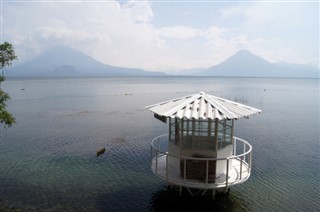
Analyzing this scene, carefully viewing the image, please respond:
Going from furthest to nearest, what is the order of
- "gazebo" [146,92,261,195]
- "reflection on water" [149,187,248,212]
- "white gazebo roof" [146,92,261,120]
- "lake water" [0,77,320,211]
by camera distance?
"lake water" [0,77,320,211] → "reflection on water" [149,187,248,212] → "gazebo" [146,92,261,195] → "white gazebo roof" [146,92,261,120]

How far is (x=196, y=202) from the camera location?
18.8m

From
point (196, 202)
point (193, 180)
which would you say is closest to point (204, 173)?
point (193, 180)

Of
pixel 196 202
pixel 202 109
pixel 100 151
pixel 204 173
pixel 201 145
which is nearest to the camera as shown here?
pixel 202 109

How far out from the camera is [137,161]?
28.2 meters

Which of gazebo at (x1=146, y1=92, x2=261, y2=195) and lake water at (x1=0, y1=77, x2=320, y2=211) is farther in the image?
lake water at (x1=0, y1=77, x2=320, y2=211)

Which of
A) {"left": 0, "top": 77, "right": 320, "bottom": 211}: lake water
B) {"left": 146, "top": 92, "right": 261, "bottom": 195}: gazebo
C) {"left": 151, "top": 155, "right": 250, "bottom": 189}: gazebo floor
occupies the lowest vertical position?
{"left": 0, "top": 77, "right": 320, "bottom": 211}: lake water

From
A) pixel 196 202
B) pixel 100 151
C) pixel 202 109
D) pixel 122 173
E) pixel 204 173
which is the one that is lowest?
pixel 122 173

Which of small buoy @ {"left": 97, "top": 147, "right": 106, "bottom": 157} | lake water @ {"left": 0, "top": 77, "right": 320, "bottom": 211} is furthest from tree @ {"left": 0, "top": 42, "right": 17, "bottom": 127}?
small buoy @ {"left": 97, "top": 147, "right": 106, "bottom": 157}

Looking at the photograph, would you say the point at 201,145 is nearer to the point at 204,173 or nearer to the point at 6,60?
the point at 204,173

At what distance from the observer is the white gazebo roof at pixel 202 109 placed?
15469 millimetres

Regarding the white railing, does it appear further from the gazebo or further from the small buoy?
the small buoy

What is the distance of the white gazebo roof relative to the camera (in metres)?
15.5

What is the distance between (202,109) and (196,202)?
6893mm

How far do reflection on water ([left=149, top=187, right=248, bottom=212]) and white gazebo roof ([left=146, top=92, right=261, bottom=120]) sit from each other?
657cm
